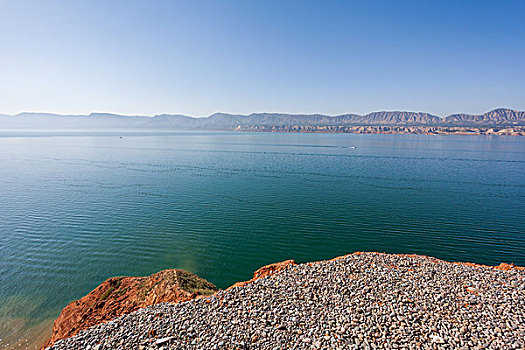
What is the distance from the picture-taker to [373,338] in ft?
27.7

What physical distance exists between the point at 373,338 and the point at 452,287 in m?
5.69

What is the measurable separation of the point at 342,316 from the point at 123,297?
37.6ft

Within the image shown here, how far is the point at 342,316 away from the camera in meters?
9.51

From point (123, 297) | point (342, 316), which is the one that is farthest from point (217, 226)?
point (342, 316)

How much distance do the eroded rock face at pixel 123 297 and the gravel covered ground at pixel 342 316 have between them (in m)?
1.17

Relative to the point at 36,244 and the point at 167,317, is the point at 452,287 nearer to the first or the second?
the point at 167,317

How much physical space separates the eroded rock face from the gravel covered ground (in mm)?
1172

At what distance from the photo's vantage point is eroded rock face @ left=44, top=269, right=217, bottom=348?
37.2ft

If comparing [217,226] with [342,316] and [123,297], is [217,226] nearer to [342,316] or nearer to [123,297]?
[123,297]

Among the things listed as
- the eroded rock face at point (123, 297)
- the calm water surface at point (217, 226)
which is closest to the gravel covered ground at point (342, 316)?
the eroded rock face at point (123, 297)

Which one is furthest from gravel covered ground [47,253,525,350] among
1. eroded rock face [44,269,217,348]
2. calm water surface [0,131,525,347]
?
calm water surface [0,131,525,347]

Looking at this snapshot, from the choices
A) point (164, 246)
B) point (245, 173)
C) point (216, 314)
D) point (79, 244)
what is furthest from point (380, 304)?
point (245, 173)

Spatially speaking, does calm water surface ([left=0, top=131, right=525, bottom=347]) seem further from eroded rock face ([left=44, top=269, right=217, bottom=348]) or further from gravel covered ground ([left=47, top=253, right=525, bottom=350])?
gravel covered ground ([left=47, top=253, right=525, bottom=350])

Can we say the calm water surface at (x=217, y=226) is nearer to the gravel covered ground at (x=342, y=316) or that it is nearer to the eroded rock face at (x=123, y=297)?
the eroded rock face at (x=123, y=297)
